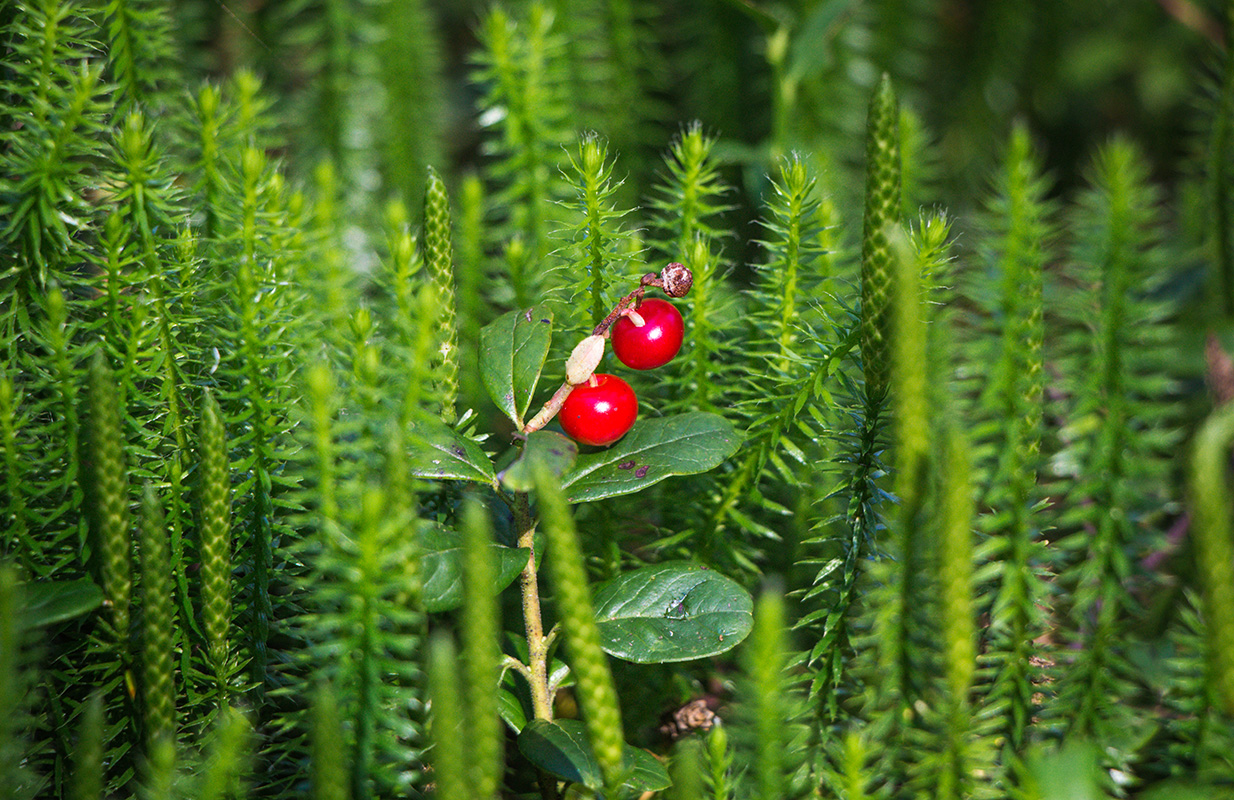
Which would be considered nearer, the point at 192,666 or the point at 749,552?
the point at 192,666

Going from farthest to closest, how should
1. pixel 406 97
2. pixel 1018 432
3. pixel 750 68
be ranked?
pixel 750 68
pixel 406 97
pixel 1018 432

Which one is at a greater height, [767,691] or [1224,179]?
[1224,179]

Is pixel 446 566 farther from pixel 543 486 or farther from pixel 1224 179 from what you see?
pixel 1224 179

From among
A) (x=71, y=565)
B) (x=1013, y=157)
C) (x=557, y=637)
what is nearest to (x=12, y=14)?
(x=71, y=565)

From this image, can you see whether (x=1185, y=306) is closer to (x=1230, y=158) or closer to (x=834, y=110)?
(x=1230, y=158)

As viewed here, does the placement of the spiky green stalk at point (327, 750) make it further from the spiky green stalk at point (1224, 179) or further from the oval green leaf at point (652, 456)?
the spiky green stalk at point (1224, 179)


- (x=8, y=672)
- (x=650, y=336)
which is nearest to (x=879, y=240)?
(x=650, y=336)

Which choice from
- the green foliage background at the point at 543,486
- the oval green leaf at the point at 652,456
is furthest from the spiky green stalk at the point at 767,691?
the oval green leaf at the point at 652,456
